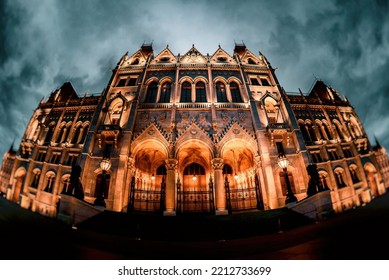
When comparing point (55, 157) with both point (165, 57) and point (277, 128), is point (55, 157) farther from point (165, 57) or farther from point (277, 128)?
point (277, 128)

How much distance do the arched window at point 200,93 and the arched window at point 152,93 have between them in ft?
15.5

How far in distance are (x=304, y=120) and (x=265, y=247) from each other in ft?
59.7

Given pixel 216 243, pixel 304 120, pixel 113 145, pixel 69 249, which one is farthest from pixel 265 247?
pixel 304 120

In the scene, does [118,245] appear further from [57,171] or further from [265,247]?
[57,171]

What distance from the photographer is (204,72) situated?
902 inches

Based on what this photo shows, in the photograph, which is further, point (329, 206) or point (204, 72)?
point (204, 72)

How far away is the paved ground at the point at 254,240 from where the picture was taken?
107 inches

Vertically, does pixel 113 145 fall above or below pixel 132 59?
below

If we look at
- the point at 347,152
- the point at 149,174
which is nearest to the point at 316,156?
the point at 347,152

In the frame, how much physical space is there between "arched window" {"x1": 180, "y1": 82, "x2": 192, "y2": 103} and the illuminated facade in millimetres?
140

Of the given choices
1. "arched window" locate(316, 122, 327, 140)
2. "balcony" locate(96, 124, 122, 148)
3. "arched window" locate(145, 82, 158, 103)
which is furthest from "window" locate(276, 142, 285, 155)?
"balcony" locate(96, 124, 122, 148)

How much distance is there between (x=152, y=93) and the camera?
848 inches

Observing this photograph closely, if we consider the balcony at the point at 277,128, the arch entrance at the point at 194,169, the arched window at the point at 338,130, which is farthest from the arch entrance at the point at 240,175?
the arched window at the point at 338,130

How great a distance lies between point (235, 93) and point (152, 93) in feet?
31.3
